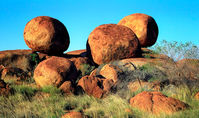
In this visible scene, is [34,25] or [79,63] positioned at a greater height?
[34,25]

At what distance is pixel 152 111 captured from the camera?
516 cm

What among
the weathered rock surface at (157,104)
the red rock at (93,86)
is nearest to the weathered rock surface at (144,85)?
the red rock at (93,86)

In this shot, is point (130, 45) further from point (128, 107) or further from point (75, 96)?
point (128, 107)

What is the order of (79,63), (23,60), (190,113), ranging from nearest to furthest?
(190,113), (79,63), (23,60)

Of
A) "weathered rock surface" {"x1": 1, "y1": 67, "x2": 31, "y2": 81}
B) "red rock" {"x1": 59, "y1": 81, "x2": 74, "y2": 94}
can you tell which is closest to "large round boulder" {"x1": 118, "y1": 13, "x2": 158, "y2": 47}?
"weathered rock surface" {"x1": 1, "y1": 67, "x2": 31, "y2": 81}

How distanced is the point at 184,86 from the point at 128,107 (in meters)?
2.53

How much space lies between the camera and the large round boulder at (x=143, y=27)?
54.3 feet

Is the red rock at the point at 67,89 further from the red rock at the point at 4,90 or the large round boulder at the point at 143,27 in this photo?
the large round boulder at the point at 143,27

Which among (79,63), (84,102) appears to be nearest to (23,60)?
(79,63)

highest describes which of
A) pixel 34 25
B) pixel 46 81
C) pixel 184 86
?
pixel 34 25

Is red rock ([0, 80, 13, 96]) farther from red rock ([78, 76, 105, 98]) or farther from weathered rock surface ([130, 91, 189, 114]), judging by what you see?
weathered rock surface ([130, 91, 189, 114])

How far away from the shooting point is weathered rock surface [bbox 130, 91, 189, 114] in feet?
16.7

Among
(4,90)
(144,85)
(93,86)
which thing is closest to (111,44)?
(144,85)

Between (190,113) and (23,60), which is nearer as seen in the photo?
(190,113)
